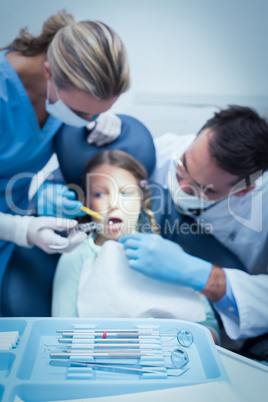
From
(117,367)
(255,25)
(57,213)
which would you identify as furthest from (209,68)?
(117,367)

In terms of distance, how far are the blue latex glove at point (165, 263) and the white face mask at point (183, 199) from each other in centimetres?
17

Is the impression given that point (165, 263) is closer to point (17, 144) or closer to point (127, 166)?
point (127, 166)

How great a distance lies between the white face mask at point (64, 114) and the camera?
1.02m

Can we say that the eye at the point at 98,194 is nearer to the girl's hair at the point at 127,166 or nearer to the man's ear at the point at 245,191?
the girl's hair at the point at 127,166

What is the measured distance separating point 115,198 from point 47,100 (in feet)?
1.32

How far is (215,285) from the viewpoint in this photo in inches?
40.0

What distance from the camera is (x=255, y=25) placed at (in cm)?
93

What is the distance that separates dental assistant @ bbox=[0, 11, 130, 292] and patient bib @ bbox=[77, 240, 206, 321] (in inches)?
5.4

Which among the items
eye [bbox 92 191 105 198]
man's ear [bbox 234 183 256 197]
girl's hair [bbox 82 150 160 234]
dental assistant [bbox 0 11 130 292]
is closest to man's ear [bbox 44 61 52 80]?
dental assistant [bbox 0 11 130 292]

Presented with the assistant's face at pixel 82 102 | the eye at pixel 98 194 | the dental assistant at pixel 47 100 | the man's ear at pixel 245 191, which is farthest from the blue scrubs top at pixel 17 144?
the man's ear at pixel 245 191

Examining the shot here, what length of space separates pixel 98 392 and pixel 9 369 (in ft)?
0.67

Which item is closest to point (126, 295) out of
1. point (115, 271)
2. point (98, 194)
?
point (115, 271)

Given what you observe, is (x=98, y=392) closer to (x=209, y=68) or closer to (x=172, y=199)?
(x=172, y=199)

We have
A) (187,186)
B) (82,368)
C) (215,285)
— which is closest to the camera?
(82,368)
